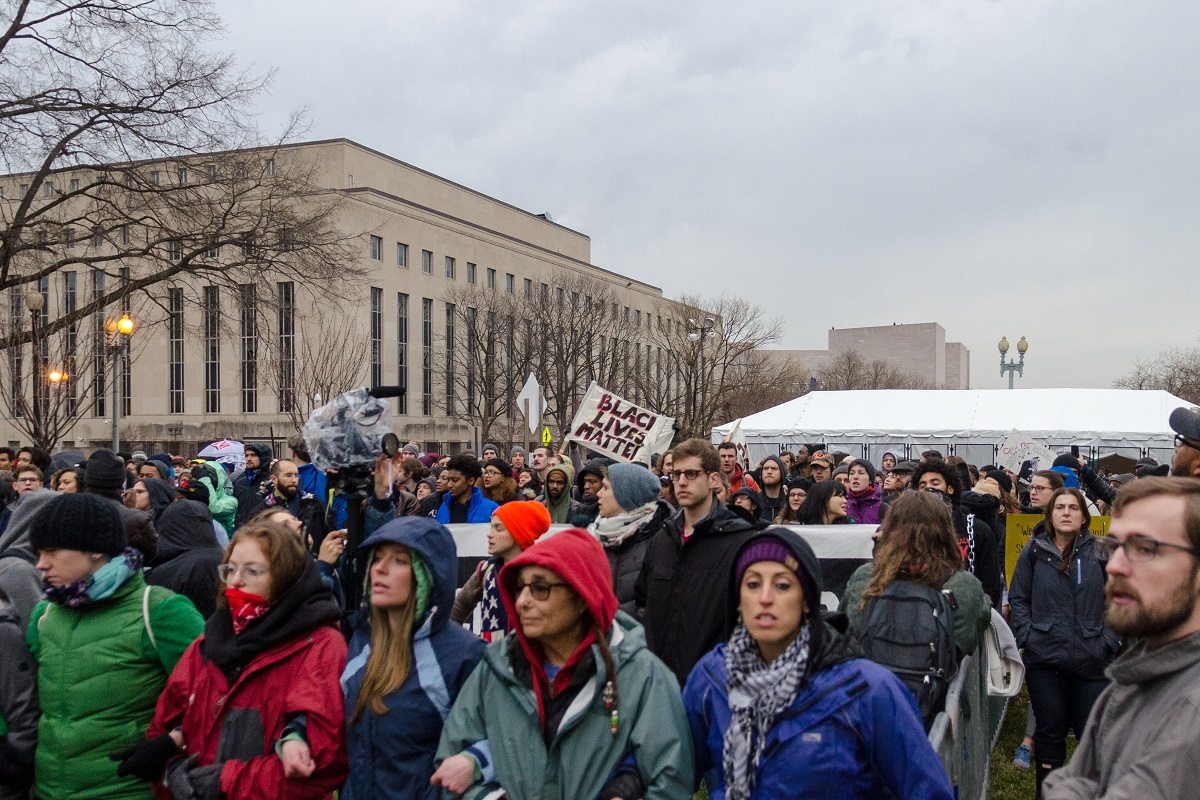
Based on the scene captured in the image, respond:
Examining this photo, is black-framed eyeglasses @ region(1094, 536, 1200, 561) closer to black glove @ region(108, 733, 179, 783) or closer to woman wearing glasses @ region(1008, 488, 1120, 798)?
black glove @ region(108, 733, 179, 783)

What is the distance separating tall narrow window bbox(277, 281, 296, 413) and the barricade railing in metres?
40.9

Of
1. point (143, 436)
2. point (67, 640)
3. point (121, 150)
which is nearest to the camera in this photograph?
point (67, 640)

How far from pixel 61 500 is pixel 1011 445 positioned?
14.0 m

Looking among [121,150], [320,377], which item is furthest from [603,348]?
[121,150]

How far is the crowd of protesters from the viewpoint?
2.56 m

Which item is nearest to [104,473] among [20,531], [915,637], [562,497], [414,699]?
[20,531]

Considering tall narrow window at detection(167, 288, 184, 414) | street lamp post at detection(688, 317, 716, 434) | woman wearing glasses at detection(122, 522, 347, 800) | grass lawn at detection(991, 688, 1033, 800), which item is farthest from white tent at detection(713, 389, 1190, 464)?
tall narrow window at detection(167, 288, 184, 414)

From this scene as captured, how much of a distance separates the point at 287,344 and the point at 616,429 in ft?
145

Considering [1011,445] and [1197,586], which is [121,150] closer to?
[1011,445]

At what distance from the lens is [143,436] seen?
5925cm

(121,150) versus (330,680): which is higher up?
(121,150)

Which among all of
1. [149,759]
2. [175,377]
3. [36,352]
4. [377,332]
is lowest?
[149,759]

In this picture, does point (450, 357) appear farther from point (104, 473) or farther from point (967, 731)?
point (967, 731)

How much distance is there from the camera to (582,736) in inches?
124
